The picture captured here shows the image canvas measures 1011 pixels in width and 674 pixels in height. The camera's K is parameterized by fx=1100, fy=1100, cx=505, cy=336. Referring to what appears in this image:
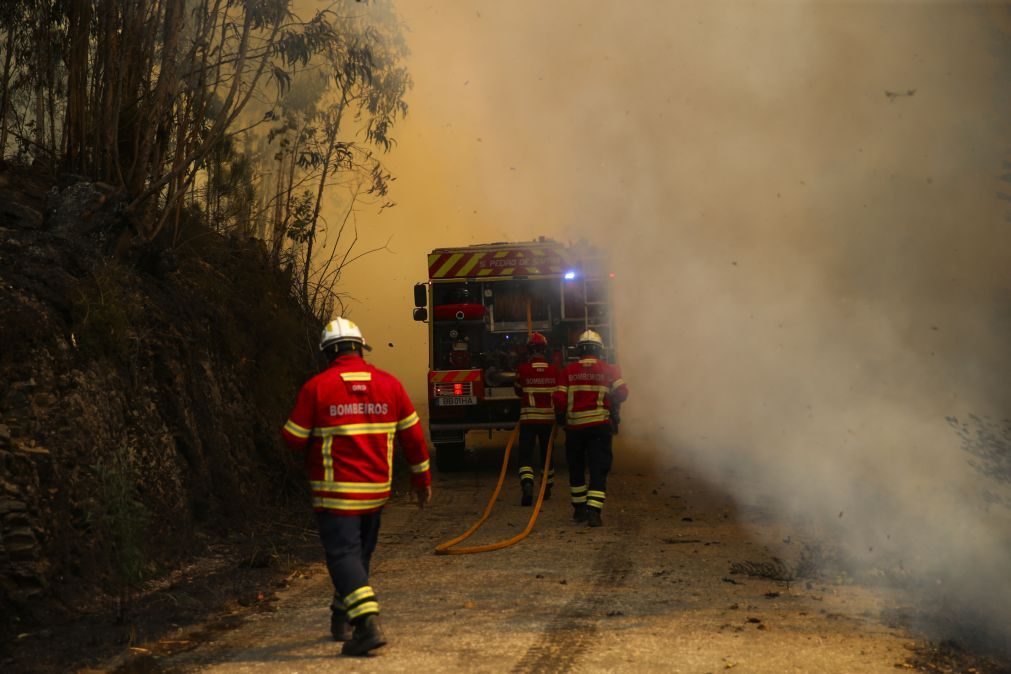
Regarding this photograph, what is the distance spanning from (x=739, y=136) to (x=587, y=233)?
3863 mm

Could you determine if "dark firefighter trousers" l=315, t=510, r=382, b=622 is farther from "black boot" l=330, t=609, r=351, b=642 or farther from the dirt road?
the dirt road

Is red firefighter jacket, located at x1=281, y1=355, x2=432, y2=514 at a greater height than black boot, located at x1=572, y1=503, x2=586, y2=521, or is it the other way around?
red firefighter jacket, located at x1=281, y1=355, x2=432, y2=514

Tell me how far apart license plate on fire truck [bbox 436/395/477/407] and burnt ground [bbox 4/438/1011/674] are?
4440 mm

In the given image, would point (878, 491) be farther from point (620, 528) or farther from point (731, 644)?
point (731, 644)

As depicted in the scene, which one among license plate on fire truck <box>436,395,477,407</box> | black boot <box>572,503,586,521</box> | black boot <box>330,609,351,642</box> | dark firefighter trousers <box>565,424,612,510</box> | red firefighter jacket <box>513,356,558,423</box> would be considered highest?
red firefighter jacket <box>513,356,558,423</box>

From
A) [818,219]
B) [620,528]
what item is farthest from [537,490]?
[818,219]

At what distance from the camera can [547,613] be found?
626 centimetres

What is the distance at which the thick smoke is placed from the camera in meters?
8.57

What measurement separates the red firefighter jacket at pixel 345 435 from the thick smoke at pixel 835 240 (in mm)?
3333

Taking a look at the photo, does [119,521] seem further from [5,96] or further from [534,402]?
[534,402]

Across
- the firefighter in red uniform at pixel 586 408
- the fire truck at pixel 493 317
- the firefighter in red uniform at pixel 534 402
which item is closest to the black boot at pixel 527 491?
the firefighter in red uniform at pixel 534 402

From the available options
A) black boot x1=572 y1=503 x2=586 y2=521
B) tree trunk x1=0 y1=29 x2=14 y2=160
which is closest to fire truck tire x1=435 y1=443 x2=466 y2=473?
black boot x1=572 y1=503 x2=586 y2=521

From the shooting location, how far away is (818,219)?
10984 mm

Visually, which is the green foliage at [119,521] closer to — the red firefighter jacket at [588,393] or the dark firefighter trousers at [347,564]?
the dark firefighter trousers at [347,564]
